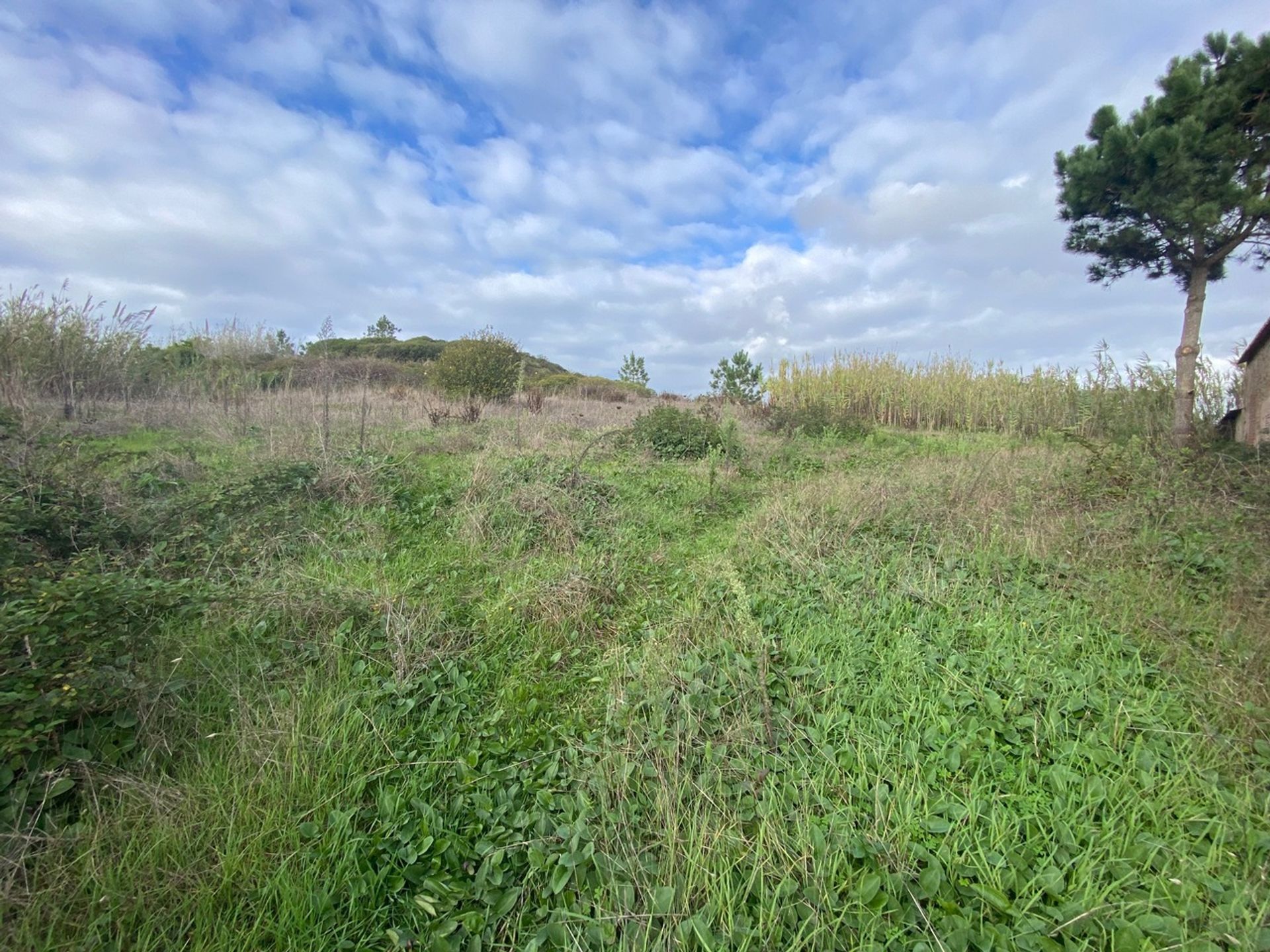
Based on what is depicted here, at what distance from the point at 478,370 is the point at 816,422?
895 centimetres

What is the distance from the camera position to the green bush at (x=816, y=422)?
11.7 meters

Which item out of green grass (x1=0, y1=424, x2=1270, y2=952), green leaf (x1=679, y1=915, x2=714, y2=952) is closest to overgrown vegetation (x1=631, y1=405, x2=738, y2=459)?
green grass (x1=0, y1=424, x2=1270, y2=952)

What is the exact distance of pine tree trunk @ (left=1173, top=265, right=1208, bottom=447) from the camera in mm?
6164

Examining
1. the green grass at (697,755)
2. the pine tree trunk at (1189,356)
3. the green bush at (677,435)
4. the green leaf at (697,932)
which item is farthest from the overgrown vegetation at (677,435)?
the green leaf at (697,932)

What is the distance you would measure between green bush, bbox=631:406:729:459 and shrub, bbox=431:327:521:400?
5873 mm

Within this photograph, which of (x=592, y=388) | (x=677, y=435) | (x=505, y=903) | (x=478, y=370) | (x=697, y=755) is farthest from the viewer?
(x=592, y=388)

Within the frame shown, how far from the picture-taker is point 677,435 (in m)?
9.23

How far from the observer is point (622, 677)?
2799 mm

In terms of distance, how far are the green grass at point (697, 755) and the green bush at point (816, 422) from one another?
24.6 feet

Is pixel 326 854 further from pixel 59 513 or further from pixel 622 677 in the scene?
pixel 59 513

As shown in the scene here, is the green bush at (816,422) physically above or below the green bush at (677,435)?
above

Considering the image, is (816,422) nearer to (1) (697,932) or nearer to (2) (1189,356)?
(2) (1189,356)

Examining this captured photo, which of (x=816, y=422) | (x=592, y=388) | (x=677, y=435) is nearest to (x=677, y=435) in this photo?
(x=677, y=435)

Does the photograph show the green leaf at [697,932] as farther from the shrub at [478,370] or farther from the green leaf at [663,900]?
the shrub at [478,370]
